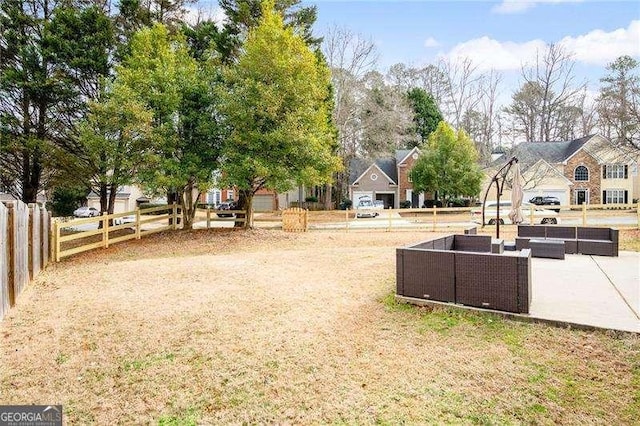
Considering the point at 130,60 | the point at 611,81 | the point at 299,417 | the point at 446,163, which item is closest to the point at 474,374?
the point at 299,417

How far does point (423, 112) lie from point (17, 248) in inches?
1528

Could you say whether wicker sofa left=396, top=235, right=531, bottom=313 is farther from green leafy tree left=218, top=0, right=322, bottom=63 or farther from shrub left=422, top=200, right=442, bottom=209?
shrub left=422, top=200, right=442, bottom=209

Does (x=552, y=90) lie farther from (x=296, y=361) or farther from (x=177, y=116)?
(x=296, y=361)

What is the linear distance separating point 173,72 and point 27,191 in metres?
9.11

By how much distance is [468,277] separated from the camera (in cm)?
549

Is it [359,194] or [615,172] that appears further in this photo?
[359,194]

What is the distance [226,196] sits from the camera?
40.1 m

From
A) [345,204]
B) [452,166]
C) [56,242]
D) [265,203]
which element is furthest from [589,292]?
[265,203]

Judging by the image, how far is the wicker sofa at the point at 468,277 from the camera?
5125 millimetres

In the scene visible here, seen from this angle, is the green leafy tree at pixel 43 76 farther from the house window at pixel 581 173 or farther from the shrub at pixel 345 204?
the house window at pixel 581 173

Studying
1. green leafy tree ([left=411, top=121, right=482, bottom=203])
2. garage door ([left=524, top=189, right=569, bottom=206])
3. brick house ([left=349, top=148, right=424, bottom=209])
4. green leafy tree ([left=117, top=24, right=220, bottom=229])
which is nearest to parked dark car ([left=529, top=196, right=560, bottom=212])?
garage door ([left=524, top=189, right=569, bottom=206])

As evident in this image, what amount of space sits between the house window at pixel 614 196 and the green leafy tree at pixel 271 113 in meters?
30.6

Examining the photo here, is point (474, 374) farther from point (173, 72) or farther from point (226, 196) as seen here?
point (226, 196)

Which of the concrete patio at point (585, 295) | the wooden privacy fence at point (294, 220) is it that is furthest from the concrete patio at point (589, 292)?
the wooden privacy fence at point (294, 220)
